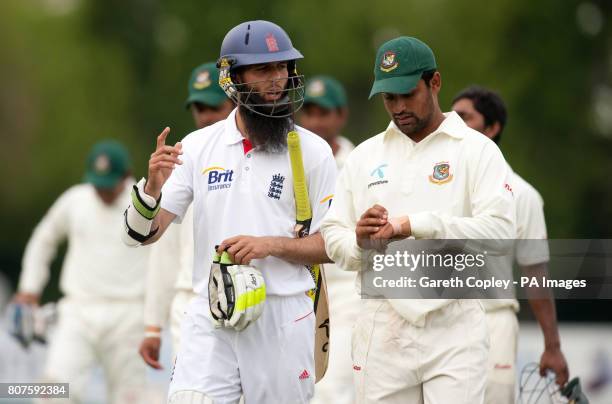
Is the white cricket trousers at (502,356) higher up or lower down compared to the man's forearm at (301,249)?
lower down

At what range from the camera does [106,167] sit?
11594mm

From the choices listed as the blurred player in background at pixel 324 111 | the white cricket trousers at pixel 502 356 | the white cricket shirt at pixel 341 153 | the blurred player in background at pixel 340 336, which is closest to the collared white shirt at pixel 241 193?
the white cricket trousers at pixel 502 356

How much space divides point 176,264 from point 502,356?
221 centimetres

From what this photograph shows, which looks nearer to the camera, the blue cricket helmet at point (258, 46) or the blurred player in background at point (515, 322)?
the blue cricket helmet at point (258, 46)

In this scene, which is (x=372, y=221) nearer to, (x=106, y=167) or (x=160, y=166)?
(x=160, y=166)

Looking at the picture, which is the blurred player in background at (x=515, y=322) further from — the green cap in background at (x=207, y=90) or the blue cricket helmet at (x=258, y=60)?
the green cap in background at (x=207, y=90)

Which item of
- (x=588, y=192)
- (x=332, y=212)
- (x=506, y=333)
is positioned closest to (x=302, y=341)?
(x=332, y=212)

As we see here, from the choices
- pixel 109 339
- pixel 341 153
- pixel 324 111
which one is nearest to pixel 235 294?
pixel 341 153

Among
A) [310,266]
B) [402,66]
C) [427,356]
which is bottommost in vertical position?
[427,356]

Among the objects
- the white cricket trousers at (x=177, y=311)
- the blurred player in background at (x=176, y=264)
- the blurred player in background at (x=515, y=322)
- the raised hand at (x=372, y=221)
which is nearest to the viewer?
the raised hand at (x=372, y=221)

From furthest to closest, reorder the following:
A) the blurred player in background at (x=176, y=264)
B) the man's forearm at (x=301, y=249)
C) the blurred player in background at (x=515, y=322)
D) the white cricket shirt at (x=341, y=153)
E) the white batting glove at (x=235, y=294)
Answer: the white cricket shirt at (x=341, y=153), the blurred player in background at (x=176, y=264), the blurred player in background at (x=515, y=322), the man's forearm at (x=301, y=249), the white batting glove at (x=235, y=294)

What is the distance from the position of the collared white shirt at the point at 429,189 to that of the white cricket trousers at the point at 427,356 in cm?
12

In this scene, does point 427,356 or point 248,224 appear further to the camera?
point 248,224

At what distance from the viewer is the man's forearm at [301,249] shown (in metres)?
6.69
